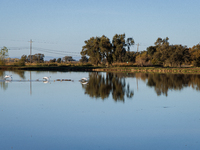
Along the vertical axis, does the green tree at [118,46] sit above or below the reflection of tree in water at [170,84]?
above

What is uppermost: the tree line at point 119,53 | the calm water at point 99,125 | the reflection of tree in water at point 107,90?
the tree line at point 119,53

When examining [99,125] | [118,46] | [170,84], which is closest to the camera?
[99,125]

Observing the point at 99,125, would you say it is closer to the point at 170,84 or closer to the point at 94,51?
the point at 170,84

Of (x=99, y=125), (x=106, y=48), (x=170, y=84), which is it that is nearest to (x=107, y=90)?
(x=170, y=84)

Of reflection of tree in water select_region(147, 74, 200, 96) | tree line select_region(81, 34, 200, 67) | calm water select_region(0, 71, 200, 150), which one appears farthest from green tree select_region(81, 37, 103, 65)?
calm water select_region(0, 71, 200, 150)

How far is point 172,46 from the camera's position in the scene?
73188mm

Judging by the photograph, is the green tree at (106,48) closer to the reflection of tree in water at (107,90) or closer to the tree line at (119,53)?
the tree line at (119,53)

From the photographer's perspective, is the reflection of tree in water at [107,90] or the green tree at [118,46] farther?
the green tree at [118,46]

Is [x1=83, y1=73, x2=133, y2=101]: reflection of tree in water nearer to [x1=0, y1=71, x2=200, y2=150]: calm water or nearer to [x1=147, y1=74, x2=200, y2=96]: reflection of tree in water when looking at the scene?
[x1=147, y1=74, x2=200, y2=96]: reflection of tree in water

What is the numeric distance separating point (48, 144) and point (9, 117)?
12.3 ft

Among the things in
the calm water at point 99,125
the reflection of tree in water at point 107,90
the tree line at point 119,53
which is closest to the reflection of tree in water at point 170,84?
the reflection of tree in water at point 107,90

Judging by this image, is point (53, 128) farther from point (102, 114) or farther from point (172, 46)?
point (172, 46)

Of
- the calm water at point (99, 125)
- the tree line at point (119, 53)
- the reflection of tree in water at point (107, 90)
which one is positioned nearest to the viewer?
the calm water at point (99, 125)

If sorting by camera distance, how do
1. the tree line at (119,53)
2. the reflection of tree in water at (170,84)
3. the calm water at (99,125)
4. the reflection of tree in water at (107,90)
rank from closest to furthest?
the calm water at (99,125) → the reflection of tree in water at (107,90) → the reflection of tree in water at (170,84) → the tree line at (119,53)
